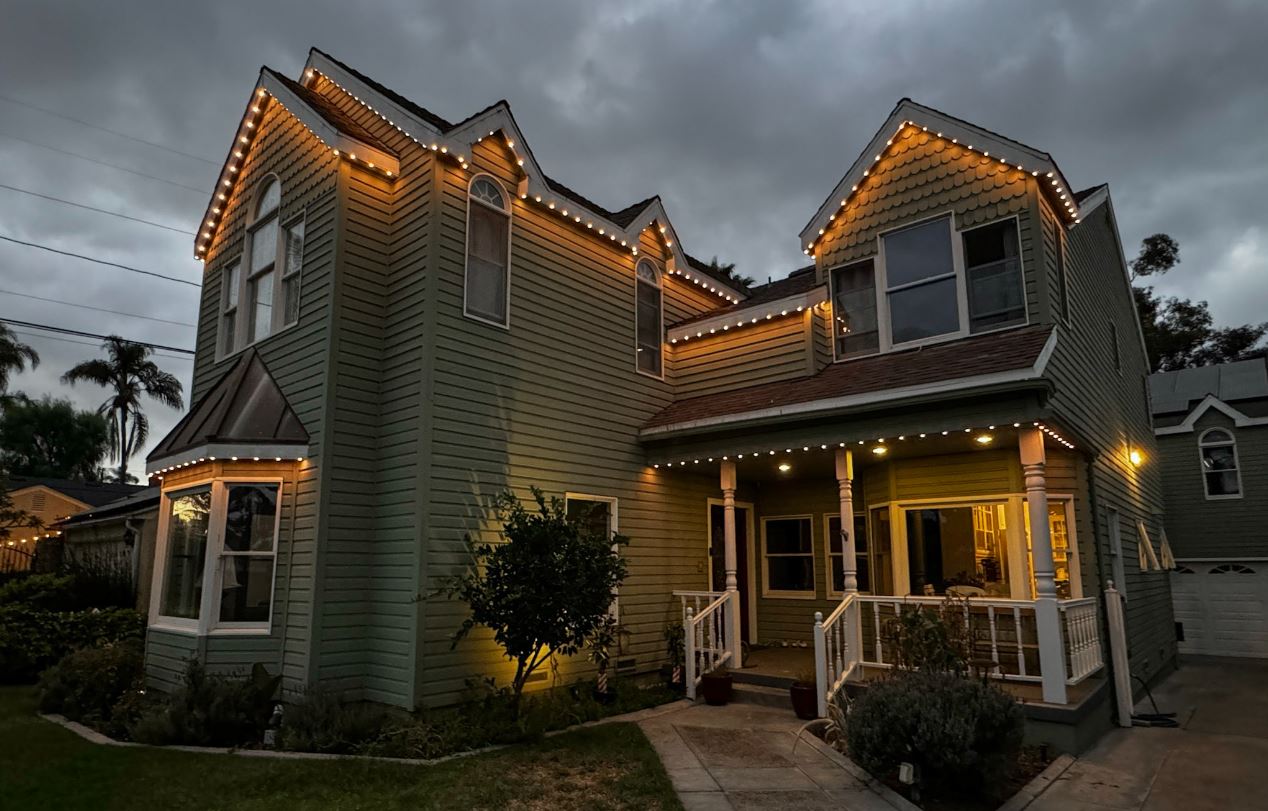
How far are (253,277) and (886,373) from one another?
28.6 feet

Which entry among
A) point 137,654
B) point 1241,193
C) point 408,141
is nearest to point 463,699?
point 137,654

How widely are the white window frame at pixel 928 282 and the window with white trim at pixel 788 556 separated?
122 inches

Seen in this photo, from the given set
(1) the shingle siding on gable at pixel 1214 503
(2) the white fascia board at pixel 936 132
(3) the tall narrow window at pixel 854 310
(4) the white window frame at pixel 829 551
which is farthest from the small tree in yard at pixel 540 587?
(1) the shingle siding on gable at pixel 1214 503

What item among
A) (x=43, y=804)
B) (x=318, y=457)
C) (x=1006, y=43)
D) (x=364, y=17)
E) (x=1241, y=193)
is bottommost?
(x=43, y=804)

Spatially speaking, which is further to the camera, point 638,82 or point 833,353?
point 638,82

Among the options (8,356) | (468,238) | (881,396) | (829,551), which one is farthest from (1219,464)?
(8,356)

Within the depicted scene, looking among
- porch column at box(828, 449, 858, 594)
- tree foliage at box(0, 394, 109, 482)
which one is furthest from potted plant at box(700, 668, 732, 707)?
tree foliage at box(0, 394, 109, 482)

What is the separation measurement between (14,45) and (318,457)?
12044mm

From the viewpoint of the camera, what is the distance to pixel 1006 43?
1969 centimetres

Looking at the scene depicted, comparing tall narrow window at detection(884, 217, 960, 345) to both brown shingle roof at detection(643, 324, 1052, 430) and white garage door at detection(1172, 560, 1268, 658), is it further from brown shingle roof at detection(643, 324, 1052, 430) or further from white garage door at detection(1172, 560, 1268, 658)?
white garage door at detection(1172, 560, 1268, 658)

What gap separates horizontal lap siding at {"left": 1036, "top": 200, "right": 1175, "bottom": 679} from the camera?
31.0 ft

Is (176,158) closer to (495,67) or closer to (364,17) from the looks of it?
(364,17)

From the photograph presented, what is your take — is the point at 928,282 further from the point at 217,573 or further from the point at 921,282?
the point at 217,573

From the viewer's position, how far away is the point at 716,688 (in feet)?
29.3
